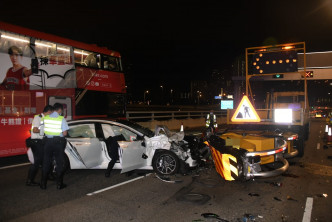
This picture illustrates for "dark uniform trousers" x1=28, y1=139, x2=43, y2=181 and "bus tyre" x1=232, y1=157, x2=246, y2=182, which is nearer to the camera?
"bus tyre" x1=232, y1=157, x2=246, y2=182

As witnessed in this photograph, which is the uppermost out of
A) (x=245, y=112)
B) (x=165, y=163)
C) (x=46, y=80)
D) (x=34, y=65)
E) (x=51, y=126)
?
(x=34, y=65)

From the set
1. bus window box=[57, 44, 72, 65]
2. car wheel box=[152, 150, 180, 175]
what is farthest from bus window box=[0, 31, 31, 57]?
car wheel box=[152, 150, 180, 175]

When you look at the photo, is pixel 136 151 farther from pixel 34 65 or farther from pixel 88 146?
pixel 34 65

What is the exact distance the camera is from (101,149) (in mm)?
7129


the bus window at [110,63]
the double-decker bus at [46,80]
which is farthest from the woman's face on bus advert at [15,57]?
the bus window at [110,63]

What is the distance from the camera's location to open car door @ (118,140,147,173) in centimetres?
671

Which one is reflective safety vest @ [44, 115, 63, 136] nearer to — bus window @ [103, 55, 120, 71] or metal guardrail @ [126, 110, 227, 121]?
bus window @ [103, 55, 120, 71]

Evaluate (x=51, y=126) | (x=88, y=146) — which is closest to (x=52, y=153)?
(x=51, y=126)

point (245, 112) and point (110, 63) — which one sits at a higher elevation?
point (110, 63)

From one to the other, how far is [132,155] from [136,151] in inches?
6.2

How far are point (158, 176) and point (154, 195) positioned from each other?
58.5 inches

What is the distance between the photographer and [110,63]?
13.0m

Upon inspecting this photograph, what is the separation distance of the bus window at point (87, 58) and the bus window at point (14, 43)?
1977 mm

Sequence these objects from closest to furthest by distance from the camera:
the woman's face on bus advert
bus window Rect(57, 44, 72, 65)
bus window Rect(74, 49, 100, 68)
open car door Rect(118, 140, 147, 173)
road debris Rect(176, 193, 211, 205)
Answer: road debris Rect(176, 193, 211, 205) < open car door Rect(118, 140, 147, 173) < the woman's face on bus advert < bus window Rect(57, 44, 72, 65) < bus window Rect(74, 49, 100, 68)
